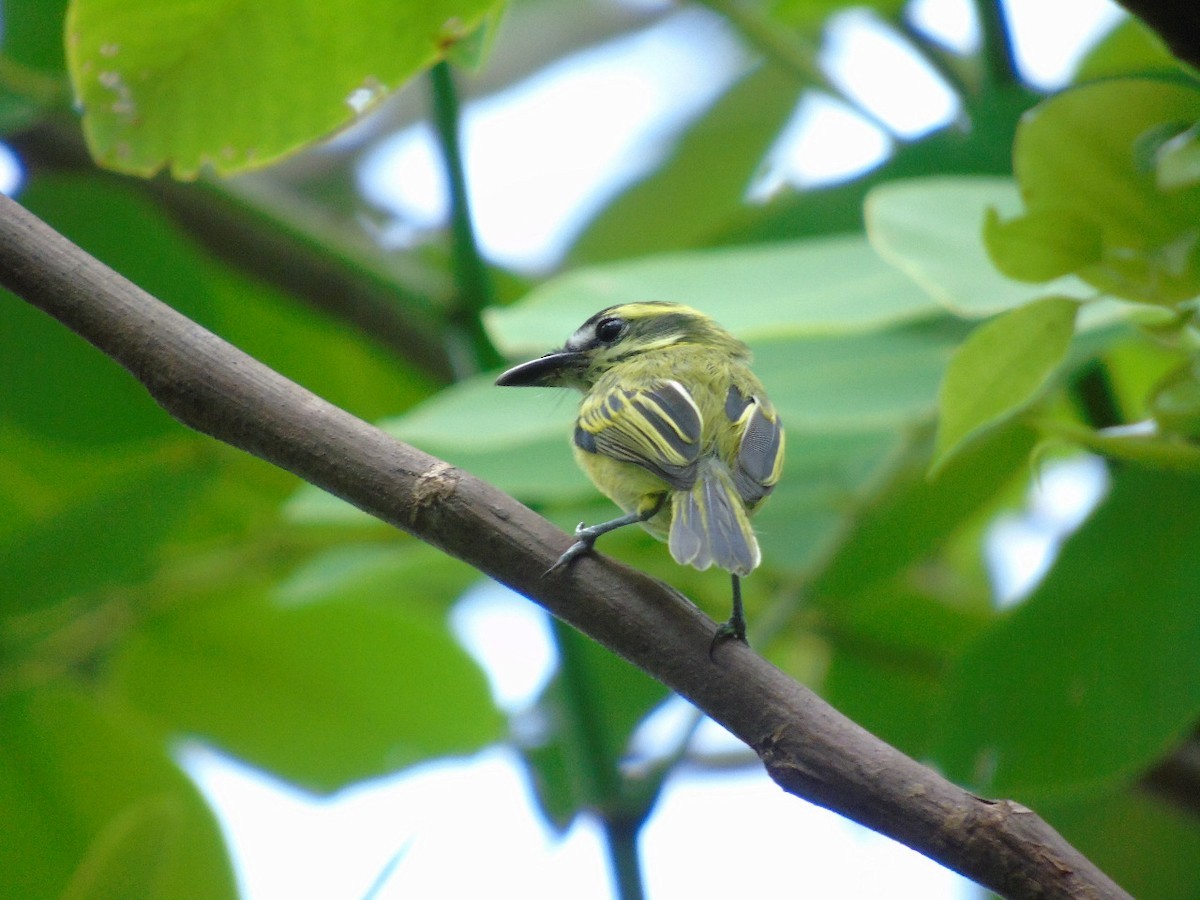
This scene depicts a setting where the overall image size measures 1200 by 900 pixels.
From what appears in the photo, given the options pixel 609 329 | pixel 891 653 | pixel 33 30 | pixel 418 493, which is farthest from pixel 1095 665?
pixel 33 30

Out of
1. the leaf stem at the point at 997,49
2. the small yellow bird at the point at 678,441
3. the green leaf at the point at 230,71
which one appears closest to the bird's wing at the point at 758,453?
the small yellow bird at the point at 678,441

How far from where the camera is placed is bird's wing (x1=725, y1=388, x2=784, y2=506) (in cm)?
173

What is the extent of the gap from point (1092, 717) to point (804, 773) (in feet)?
2.06

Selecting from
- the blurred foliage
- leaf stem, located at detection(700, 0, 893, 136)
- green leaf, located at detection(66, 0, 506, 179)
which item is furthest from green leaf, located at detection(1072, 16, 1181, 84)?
green leaf, located at detection(66, 0, 506, 179)

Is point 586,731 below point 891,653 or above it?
below

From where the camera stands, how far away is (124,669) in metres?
2.26

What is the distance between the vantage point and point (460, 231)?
6.73 ft

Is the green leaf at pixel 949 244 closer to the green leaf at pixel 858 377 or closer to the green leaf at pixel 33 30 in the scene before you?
the green leaf at pixel 858 377

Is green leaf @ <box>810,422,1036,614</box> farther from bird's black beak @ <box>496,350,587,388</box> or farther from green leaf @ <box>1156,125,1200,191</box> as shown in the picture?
green leaf @ <box>1156,125,1200,191</box>

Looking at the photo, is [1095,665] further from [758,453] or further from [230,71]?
[230,71]

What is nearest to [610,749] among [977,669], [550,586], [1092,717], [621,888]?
[621,888]

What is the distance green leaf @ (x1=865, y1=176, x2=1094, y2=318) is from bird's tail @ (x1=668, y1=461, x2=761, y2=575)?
0.37 meters

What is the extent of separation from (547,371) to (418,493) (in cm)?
85

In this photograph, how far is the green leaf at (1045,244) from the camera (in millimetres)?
1198
